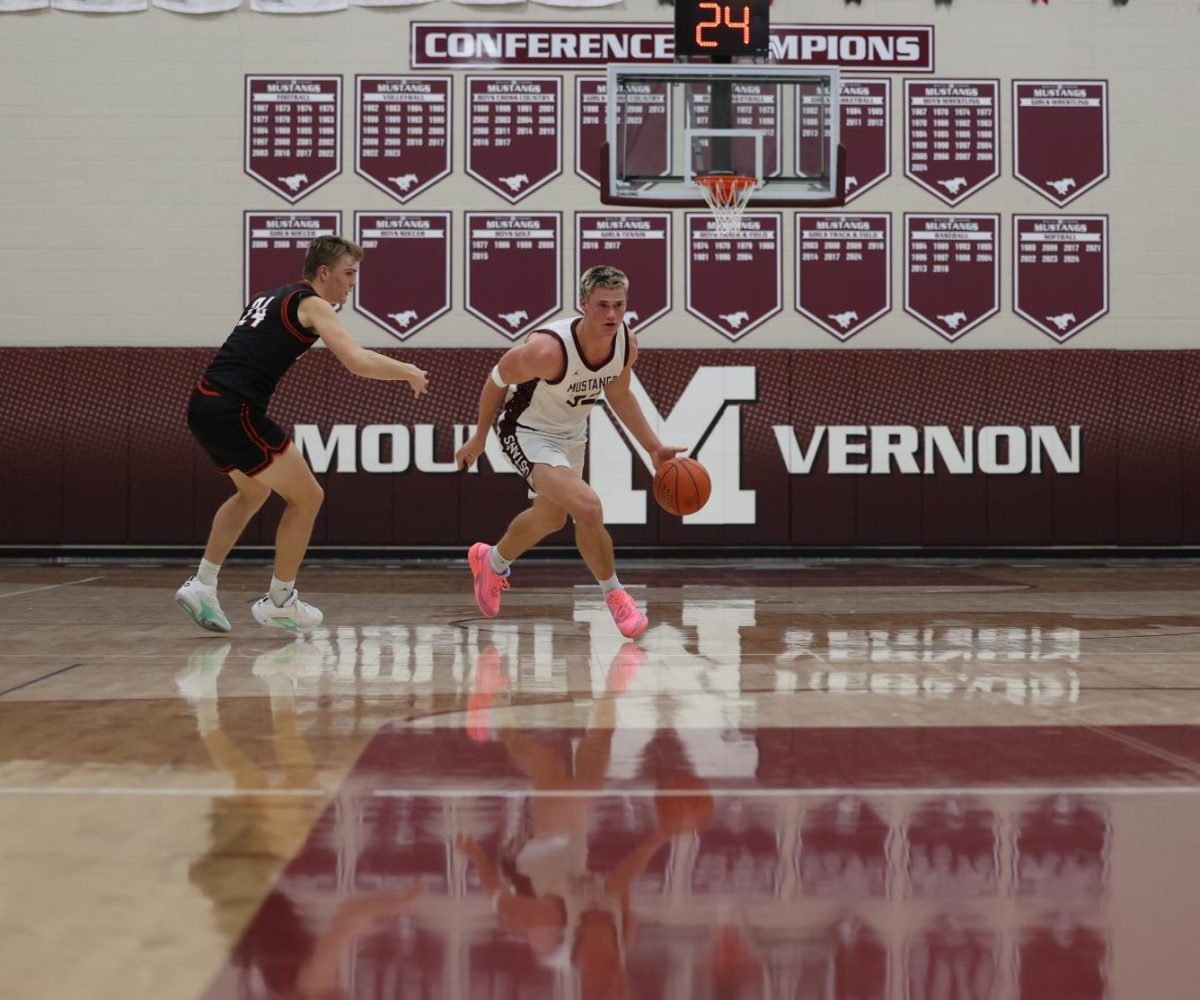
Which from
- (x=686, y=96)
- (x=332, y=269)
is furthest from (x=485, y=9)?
(x=332, y=269)

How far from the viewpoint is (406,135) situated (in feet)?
36.6

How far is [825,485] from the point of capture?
10992 mm

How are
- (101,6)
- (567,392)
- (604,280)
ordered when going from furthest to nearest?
(101,6), (567,392), (604,280)

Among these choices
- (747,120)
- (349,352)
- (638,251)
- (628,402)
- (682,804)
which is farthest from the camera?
(638,251)

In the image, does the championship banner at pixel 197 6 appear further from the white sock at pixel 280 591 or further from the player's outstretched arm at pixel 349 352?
the white sock at pixel 280 591

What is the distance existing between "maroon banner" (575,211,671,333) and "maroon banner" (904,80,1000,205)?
2.12 metres

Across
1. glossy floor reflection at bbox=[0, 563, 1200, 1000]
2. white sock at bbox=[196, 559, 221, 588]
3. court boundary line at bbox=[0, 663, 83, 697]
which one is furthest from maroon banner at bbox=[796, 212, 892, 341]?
court boundary line at bbox=[0, 663, 83, 697]

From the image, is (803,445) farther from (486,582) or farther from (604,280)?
(604,280)

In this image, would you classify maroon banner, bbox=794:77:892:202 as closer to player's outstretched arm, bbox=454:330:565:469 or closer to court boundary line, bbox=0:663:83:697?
player's outstretched arm, bbox=454:330:565:469

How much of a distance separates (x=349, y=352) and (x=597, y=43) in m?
6.59

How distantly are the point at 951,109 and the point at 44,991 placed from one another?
10.9m

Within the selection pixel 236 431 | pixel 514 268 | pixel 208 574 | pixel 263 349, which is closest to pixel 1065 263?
pixel 514 268

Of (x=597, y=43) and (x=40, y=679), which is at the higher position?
(x=597, y=43)

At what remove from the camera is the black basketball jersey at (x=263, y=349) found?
5688 mm
